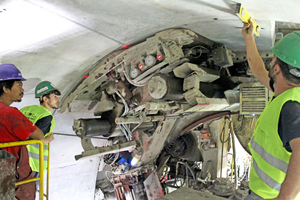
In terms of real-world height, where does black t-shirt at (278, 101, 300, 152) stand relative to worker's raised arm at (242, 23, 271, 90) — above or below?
below

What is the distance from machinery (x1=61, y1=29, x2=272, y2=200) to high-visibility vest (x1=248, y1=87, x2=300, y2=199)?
1.26 m

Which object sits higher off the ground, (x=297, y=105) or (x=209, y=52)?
(x=209, y=52)

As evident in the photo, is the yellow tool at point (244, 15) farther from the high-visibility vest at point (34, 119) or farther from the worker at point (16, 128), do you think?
the high-visibility vest at point (34, 119)

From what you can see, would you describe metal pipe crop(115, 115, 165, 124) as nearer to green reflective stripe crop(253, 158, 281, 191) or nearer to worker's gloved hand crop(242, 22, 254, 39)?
worker's gloved hand crop(242, 22, 254, 39)

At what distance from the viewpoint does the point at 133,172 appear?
5.08 metres

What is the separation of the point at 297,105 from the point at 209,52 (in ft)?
6.67

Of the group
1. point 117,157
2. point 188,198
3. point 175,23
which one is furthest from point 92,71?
point 188,198

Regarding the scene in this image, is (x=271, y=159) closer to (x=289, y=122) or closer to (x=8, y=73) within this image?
(x=289, y=122)

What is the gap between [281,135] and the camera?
1.32 m

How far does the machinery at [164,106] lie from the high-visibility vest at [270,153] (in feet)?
4.14

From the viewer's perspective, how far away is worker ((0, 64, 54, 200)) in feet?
6.91

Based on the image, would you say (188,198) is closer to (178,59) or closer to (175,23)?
(178,59)

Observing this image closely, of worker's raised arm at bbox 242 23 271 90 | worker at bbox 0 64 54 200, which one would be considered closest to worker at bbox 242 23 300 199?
worker's raised arm at bbox 242 23 271 90

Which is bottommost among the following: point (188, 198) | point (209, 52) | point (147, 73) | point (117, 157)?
point (117, 157)
